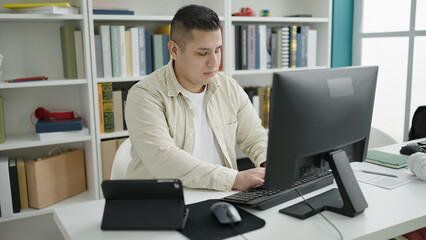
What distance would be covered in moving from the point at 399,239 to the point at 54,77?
2.09 m

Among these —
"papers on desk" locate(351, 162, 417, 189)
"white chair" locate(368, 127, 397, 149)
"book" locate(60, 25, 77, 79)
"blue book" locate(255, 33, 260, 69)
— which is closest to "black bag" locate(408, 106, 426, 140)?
"white chair" locate(368, 127, 397, 149)

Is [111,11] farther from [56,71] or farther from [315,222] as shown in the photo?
[315,222]

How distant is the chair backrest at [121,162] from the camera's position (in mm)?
1815

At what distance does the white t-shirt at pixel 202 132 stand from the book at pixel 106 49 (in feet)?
2.72

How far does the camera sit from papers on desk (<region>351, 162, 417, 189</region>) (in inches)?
60.4

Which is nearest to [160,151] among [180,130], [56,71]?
[180,130]

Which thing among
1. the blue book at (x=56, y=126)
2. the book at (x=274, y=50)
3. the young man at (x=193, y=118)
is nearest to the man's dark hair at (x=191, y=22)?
the young man at (x=193, y=118)

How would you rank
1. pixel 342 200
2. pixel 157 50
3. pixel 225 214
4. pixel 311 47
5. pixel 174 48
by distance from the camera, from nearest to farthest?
pixel 225 214
pixel 342 200
pixel 174 48
pixel 157 50
pixel 311 47

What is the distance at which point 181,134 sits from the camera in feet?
6.04

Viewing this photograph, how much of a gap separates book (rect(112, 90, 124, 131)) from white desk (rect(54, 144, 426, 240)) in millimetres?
1264

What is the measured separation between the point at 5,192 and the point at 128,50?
1057 mm

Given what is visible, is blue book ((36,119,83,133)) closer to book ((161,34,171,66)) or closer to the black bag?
book ((161,34,171,66))

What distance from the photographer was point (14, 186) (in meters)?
2.38

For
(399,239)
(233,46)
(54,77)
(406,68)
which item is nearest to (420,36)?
(406,68)
